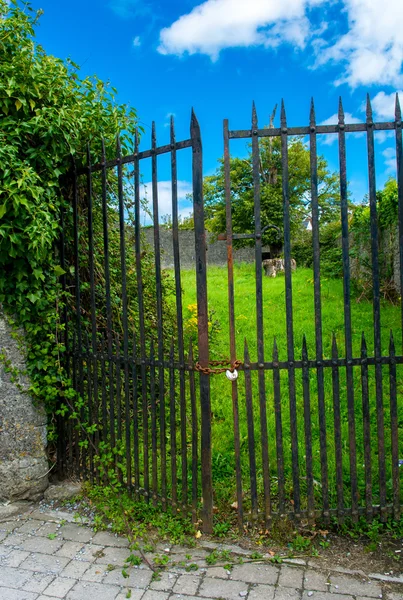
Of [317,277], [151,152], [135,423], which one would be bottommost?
[135,423]

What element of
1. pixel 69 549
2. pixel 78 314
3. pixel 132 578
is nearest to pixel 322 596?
pixel 132 578

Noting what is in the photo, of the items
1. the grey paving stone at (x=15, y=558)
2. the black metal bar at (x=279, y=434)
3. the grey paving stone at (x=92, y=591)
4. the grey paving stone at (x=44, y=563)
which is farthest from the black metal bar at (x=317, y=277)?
the grey paving stone at (x=15, y=558)

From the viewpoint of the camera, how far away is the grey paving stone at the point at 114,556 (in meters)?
3.32

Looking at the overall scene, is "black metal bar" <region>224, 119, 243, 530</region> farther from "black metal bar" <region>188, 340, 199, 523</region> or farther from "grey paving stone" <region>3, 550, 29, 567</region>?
"grey paving stone" <region>3, 550, 29, 567</region>

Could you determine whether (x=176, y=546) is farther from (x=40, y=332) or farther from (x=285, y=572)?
(x=40, y=332)

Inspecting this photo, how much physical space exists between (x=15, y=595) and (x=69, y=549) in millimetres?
508

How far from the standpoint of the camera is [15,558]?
3.43 m

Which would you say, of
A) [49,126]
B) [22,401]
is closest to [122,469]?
[22,401]

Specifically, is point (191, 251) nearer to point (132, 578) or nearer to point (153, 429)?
point (153, 429)

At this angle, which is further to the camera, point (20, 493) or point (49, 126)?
point (20, 493)

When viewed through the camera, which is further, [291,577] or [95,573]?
[95,573]

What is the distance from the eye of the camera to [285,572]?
314cm

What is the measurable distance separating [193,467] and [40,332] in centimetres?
170

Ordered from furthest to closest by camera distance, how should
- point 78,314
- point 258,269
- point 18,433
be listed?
point 78,314
point 18,433
point 258,269
